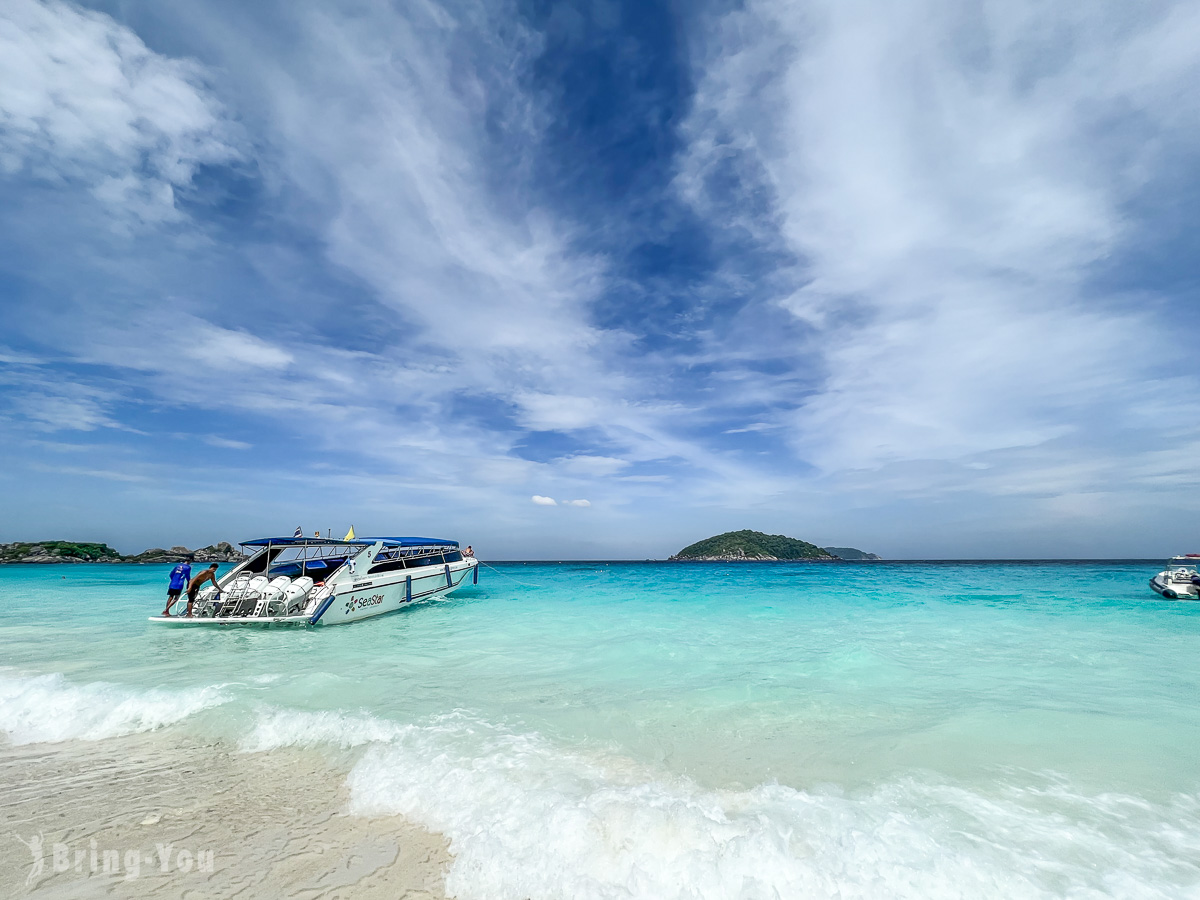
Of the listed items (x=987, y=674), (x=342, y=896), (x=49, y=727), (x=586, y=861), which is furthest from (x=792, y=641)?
(x=49, y=727)

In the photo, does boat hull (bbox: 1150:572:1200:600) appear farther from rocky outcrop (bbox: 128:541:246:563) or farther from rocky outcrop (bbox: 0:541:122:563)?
rocky outcrop (bbox: 0:541:122:563)

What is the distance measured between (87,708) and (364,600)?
35.1ft

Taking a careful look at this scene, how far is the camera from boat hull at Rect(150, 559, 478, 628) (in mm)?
15781

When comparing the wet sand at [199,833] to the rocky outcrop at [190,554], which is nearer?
the wet sand at [199,833]

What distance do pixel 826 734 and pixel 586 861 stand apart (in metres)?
4.42

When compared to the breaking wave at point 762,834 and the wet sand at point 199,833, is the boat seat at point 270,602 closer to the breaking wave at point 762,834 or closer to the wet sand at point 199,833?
the wet sand at point 199,833

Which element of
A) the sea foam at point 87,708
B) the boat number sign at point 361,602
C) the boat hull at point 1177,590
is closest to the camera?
the sea foam at point 87,708

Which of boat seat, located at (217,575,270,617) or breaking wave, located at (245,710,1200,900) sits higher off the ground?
boat seat, located at (217,575,270,617)

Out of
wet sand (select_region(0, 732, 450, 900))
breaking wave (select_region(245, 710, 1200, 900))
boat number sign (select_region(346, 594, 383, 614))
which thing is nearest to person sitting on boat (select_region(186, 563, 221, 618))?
boat number sign (select_region(346, 594, 383, 614))

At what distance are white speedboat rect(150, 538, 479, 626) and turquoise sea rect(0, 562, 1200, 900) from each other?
1472mm

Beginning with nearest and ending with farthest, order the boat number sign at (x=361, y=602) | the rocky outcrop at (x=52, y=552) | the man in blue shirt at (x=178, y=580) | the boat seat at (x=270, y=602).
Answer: the boat seat at (x=270, y=602) → the man in blue shirt at (x=178, y=580) → the boat number sign at (x=361, y=602) → the rocky outcrop at (x=52, y=552)

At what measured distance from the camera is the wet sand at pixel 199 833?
3.68 meters

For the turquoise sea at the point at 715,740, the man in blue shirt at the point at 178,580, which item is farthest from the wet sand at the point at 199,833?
the man in blue shirt at the point at 178,580

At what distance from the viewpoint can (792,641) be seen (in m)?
13.8
